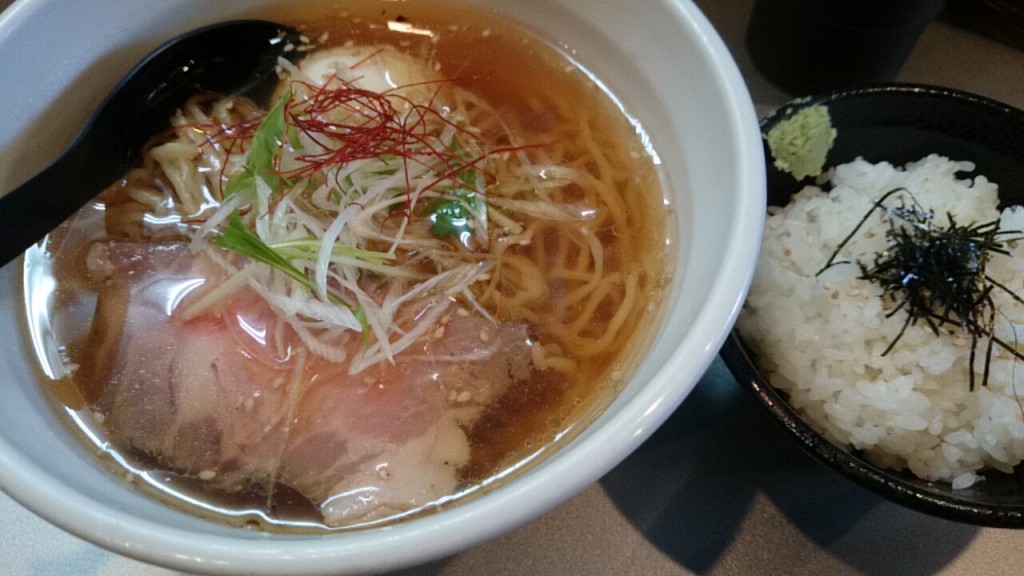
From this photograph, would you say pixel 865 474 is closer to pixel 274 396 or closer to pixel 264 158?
pixel 274 396

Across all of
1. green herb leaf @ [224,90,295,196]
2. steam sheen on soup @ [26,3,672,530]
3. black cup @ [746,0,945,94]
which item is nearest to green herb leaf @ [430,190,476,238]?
steam sheen on soup @ [26,3,672,530]

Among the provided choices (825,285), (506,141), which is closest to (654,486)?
(825,285)

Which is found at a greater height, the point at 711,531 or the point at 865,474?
the point at 865,474

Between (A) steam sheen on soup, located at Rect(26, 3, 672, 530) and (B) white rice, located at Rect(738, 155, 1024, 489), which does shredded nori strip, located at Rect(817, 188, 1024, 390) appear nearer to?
(B) white rice, located at Rect(738, 155, 1024, 489)

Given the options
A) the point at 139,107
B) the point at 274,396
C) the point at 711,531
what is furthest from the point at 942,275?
the point at 139,107

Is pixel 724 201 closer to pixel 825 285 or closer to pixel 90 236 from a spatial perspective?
pixel 825 285
